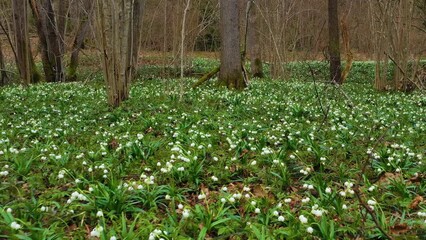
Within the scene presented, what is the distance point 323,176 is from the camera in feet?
14.3

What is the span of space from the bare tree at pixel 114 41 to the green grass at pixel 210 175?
3.37 ft

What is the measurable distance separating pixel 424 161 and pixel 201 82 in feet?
29.1

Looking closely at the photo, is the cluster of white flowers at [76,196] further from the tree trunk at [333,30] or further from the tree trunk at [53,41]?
the tree trunk at [53,41]

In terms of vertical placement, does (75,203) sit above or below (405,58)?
below

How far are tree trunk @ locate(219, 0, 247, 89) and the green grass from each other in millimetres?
4278

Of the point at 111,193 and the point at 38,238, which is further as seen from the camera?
the point at 111,193

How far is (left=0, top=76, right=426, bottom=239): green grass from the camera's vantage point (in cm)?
317

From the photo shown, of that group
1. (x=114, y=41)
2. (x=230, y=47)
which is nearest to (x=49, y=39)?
(x=230, y=47)

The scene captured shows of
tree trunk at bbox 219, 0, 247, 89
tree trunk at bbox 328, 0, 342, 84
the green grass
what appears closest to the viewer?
the green grass

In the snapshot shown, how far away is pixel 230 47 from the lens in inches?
475

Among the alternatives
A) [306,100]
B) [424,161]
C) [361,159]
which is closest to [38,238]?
[361,159]

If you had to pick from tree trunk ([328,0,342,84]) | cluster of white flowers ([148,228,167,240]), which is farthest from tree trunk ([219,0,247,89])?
cluster of white flowers ([148,228,167,240])

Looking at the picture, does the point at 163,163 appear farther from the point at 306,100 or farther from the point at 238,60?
the point at 238,60

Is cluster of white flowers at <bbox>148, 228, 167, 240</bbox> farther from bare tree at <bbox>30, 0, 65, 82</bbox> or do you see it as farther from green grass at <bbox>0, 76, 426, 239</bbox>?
bare tree at <bbox>30, 0, 65, 82</bbox>
